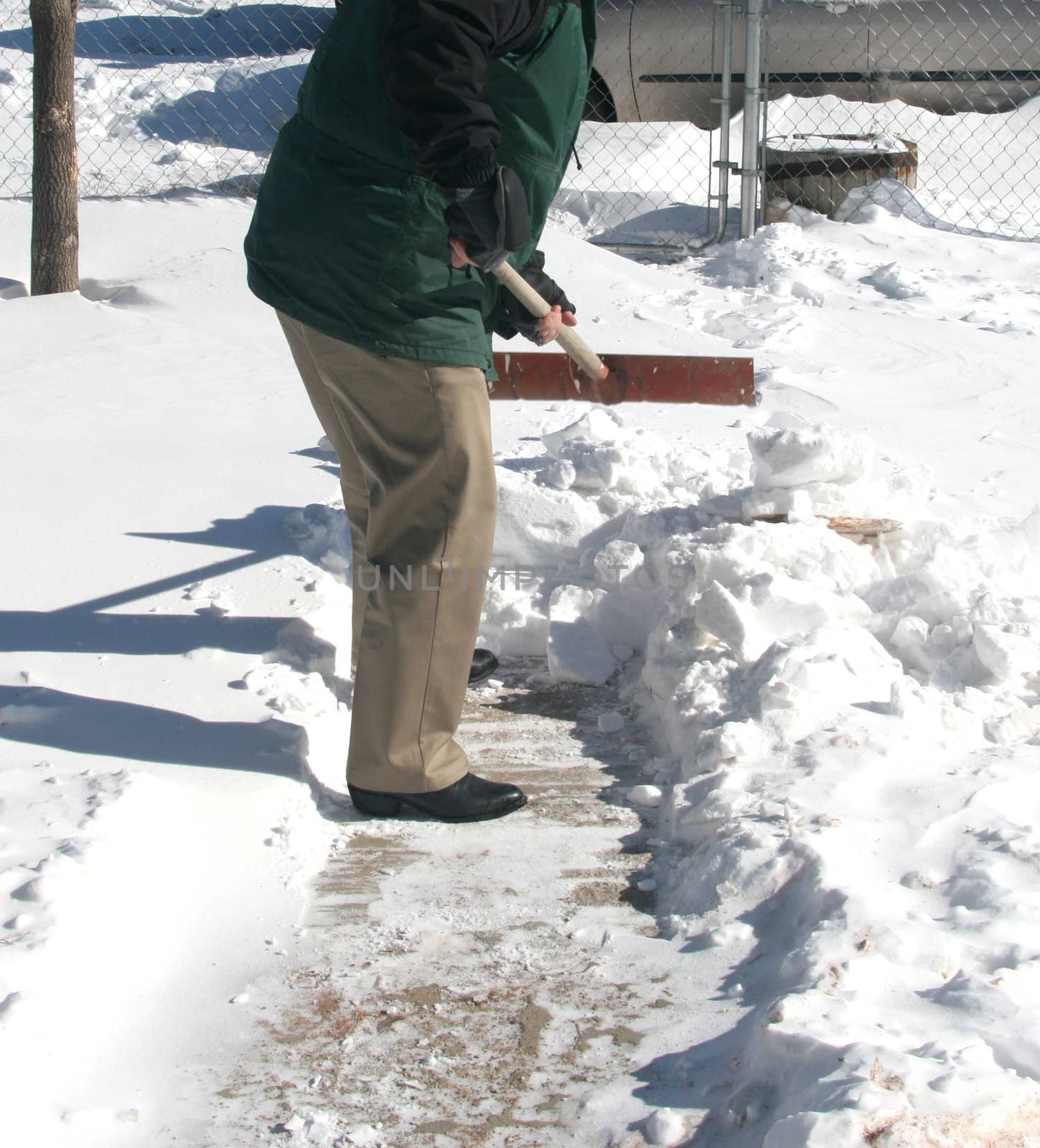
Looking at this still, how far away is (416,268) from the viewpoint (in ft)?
6.95

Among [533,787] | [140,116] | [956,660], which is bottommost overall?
[533,787]

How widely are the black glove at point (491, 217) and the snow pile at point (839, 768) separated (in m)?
1.00

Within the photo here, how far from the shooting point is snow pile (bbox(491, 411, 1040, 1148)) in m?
1.60

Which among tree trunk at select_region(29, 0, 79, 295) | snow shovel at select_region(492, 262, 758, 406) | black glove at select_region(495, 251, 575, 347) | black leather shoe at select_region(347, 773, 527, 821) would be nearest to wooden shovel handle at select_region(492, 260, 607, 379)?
black glove at select_region(495, 251, 575, 347)

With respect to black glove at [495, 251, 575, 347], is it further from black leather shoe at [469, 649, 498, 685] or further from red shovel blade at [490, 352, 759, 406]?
red shovel blade at [490, 352, 759, 406]

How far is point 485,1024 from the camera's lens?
1853 mm

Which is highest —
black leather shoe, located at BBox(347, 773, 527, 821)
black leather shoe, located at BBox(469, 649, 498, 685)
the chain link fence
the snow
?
the chain link fence

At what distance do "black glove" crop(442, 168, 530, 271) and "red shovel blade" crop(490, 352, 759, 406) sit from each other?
182 centimetres

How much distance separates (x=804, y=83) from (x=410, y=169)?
784 centimetres

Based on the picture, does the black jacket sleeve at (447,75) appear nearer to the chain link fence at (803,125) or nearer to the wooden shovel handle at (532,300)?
the wooden shovel handle at (532,300)

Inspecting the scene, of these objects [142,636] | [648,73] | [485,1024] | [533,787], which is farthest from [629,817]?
[648,73]

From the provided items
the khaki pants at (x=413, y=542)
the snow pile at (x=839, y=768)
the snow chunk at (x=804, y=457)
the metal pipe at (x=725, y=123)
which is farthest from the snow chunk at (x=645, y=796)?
the metal pipe at (x=725, y=123)

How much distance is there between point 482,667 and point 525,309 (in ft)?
3.19

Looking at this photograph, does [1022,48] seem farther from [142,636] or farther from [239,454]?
[142,636]
